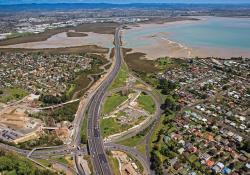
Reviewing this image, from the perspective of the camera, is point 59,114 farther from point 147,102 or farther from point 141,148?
point 141,148

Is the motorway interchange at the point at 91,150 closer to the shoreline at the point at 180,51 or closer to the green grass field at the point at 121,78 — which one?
the green grass field at the point at 121,78

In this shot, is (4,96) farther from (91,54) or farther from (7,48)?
(7,48)

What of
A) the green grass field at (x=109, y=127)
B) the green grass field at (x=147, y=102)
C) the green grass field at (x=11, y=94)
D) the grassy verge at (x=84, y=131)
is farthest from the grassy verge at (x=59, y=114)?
the green grass field at (x=147, y=102)

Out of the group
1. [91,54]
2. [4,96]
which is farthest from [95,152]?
[91,54]

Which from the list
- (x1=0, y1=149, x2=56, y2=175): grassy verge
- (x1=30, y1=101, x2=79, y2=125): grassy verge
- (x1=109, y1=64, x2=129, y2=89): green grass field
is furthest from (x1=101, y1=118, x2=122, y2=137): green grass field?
(x1=109, y1=64, x2=129, y2=89): green grass field

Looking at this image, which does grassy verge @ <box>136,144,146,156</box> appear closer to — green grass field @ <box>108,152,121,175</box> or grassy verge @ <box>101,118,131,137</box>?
green grass field @ <box>108,152,121,175</box>

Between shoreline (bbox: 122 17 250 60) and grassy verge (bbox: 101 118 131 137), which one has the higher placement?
shoreline (bbox: 122 17 250 60)

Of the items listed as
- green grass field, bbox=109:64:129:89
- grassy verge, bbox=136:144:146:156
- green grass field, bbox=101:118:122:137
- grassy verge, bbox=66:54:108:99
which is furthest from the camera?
green grass field, bbox=109:64:129:89
